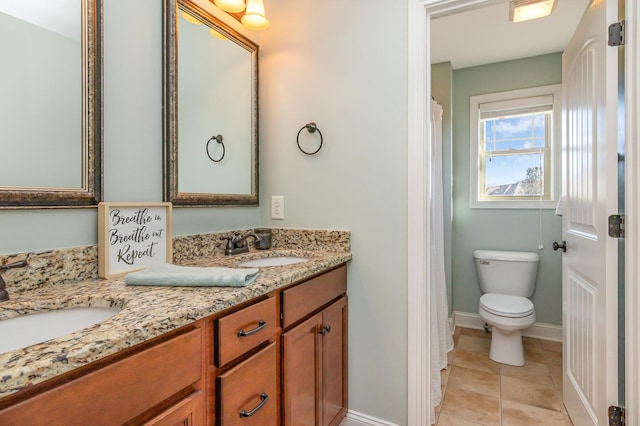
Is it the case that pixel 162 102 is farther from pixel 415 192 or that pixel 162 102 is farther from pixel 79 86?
pixel 415 192

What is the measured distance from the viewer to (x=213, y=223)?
161 centimetres

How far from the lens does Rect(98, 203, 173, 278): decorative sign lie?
3.63 ft

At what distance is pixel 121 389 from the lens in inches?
25.0

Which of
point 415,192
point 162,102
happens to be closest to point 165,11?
point 162,102

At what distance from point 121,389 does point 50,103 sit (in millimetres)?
883

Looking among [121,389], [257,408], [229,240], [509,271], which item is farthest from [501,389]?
[121,389]

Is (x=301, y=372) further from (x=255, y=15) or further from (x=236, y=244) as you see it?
(x=255, y=15)

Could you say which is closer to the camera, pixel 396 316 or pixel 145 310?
pixel 145 310

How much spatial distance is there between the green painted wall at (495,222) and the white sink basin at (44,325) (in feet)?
9.45

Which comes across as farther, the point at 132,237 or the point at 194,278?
the point at 132,237

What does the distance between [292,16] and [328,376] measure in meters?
1.81

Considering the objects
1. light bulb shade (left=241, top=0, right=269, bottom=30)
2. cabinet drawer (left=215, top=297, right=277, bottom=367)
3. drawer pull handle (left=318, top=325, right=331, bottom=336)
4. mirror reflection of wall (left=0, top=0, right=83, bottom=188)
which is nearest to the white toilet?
drawer pull handle (left=318, top=325, right=331, bottom=336)

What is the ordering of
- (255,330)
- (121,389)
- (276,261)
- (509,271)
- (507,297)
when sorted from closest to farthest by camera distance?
(121,389), (255,330), (276,261), (507,297), (509,271)

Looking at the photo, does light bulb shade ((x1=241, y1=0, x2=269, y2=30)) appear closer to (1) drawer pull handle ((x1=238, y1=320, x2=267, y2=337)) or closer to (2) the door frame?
(2) the door frame
